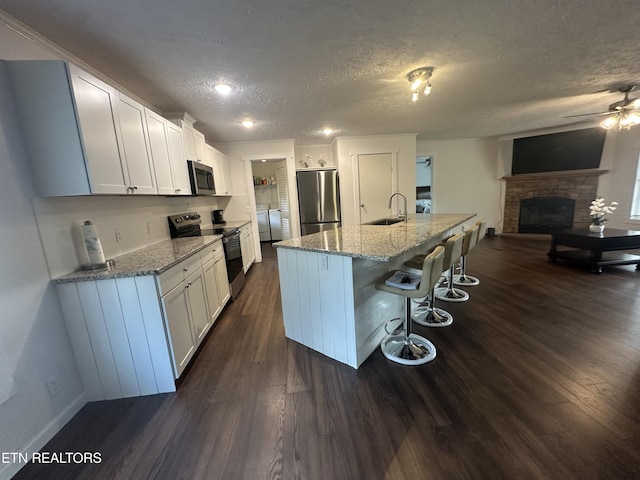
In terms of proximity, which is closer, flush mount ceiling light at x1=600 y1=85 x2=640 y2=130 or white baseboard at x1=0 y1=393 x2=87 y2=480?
white baseboard at x1=0 y1=393 x2=87 y2=480

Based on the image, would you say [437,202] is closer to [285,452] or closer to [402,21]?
[402,21]

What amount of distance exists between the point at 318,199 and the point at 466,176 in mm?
3956

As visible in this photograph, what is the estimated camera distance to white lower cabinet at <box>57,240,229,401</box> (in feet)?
5.22

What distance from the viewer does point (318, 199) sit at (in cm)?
518

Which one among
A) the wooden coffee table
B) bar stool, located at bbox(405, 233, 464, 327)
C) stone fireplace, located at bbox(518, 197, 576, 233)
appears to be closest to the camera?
bar stool, located at bbox(405, 233, 464, 327)

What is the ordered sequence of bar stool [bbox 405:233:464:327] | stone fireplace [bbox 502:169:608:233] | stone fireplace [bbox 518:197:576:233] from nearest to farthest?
bar stool [bbox 405:233:464:327] < stone fireplace [bbox 502:169:608:233] < stone fireplace [bbox 518:197:576:233]

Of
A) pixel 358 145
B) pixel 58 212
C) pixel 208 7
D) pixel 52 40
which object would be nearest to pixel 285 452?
pixel 58 212

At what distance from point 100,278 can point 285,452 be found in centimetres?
151

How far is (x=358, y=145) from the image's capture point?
5.06 m

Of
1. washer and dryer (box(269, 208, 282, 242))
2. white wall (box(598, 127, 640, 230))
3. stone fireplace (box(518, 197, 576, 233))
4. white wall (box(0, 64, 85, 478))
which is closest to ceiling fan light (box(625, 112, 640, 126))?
white wall (box(598, 127, 640, 230))

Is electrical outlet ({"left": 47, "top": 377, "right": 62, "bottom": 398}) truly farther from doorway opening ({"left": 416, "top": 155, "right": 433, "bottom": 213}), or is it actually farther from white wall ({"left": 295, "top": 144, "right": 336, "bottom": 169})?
doorway opening ({"left": 416, "top": 155, "right": 433, "bottom": 213})

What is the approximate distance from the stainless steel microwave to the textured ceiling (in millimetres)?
654

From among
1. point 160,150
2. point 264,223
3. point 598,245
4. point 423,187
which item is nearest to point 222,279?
point 160,150

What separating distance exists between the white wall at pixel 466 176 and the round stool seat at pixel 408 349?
5.07 m
